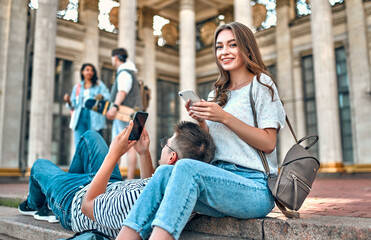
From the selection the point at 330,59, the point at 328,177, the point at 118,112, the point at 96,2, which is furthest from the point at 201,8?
the point at 118,112

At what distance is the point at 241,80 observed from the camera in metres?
2.83

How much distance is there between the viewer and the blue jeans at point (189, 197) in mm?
2002

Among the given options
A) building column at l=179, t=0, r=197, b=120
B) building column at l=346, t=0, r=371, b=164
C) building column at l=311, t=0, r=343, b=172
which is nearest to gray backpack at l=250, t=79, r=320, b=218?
building column at l=311, t=0, r=343, b=172

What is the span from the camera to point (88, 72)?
7066 millimetres

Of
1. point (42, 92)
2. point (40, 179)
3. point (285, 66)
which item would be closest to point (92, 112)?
point (40, 179)

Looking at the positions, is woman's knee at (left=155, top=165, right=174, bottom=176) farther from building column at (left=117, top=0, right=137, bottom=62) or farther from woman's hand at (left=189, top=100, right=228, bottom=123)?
building column at (left=117, top=0, right=137, bottom=62)

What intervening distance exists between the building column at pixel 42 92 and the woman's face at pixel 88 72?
5474 millimetres

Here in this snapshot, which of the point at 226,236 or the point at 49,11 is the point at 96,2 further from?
the point at 226,236

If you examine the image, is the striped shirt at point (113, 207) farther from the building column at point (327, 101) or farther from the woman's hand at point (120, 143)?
the building column at point (327, 101)

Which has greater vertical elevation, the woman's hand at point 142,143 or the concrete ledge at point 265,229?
the woman's hand at point 142,143

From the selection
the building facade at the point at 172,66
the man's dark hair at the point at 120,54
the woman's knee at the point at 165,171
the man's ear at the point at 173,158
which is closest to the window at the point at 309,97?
the building facade at the point at 172,66

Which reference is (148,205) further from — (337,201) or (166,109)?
(166,109)

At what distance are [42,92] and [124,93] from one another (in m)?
6.35

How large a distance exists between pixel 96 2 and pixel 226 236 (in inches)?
736
